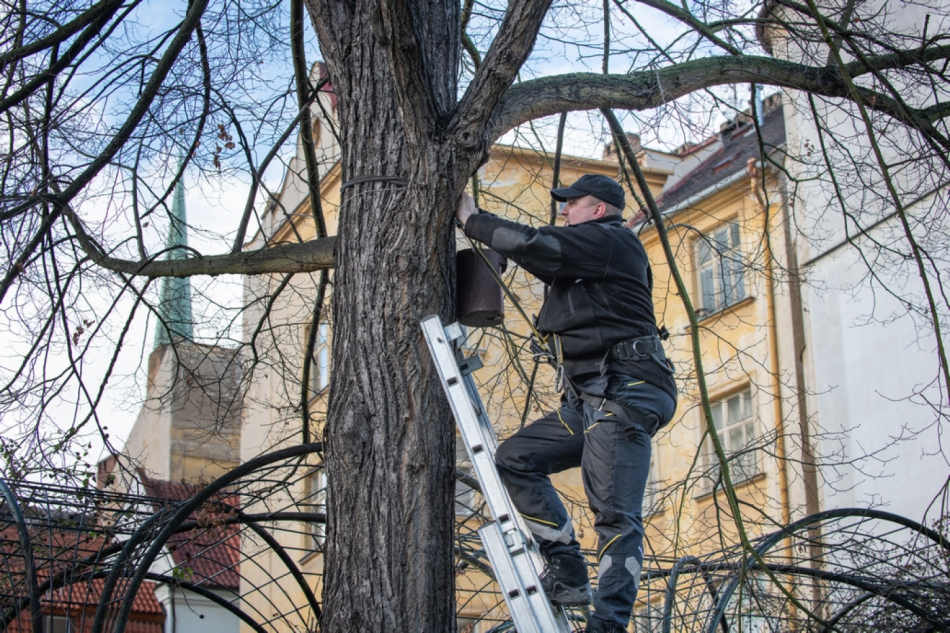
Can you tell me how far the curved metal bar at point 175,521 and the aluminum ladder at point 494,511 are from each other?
1.36 meters

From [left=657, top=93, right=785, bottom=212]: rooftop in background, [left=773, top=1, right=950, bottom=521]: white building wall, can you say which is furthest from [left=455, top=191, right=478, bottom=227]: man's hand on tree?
[left=657, top=93, right=785, bottom=212]: rooftop in background

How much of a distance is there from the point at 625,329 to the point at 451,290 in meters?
0.78

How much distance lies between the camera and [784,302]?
15.3 metres

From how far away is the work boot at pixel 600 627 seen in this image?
160 inches

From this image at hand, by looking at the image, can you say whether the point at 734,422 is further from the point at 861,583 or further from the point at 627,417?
the point at 627,417

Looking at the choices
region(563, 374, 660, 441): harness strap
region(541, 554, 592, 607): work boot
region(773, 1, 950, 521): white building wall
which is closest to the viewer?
region(541, 554, 592, 607): work boot

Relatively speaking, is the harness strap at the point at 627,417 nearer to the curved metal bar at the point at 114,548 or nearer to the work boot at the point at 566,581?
the work boot at the point at 566,581

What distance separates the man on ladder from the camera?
438cm

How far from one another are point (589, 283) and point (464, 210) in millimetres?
648

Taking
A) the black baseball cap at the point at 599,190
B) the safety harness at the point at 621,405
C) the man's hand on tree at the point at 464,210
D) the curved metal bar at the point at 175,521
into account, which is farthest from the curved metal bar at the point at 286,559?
the black baseball cap at the point at 599,190

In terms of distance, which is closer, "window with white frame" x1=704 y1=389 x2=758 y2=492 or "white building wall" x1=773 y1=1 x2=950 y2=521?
"white building wall" x1=773 y1=1 x2=950 y2=521

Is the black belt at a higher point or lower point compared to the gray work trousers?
higher

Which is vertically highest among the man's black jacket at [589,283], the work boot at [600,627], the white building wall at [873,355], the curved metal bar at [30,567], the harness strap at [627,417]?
the white building wall at [873,355]

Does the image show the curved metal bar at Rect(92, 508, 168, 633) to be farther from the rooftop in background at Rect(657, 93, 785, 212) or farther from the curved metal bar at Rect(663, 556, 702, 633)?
the rooftop in background at Rect(657, 93, 785, 212)
